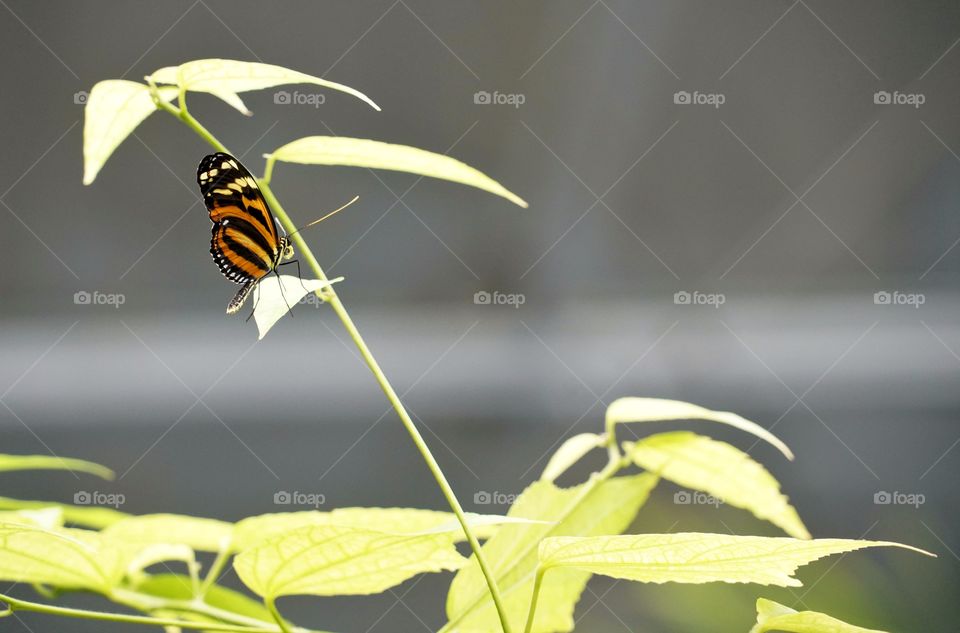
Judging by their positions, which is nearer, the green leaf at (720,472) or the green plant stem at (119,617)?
the green plant stem at (119,617)

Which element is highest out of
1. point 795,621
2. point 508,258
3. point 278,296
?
point 508,258

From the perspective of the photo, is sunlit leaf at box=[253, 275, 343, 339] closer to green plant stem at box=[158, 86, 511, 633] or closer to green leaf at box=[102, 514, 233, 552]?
green plant stem at box=[158, 86, 511, 633]

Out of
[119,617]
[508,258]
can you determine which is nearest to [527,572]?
[119,617]

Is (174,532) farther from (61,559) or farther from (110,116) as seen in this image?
(110,116)

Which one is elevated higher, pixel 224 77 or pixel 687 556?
pixel 224 77

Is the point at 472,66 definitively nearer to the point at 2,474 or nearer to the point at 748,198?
the point at 748,198

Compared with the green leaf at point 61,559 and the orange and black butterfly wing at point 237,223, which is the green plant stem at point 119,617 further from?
the orange and black butterfly wing at point 237,223

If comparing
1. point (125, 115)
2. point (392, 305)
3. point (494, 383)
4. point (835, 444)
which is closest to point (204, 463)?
point (392, 305)

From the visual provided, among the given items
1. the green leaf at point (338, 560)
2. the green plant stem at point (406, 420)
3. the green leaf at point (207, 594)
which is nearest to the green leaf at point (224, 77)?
the green plant stem at point (406, 420)
